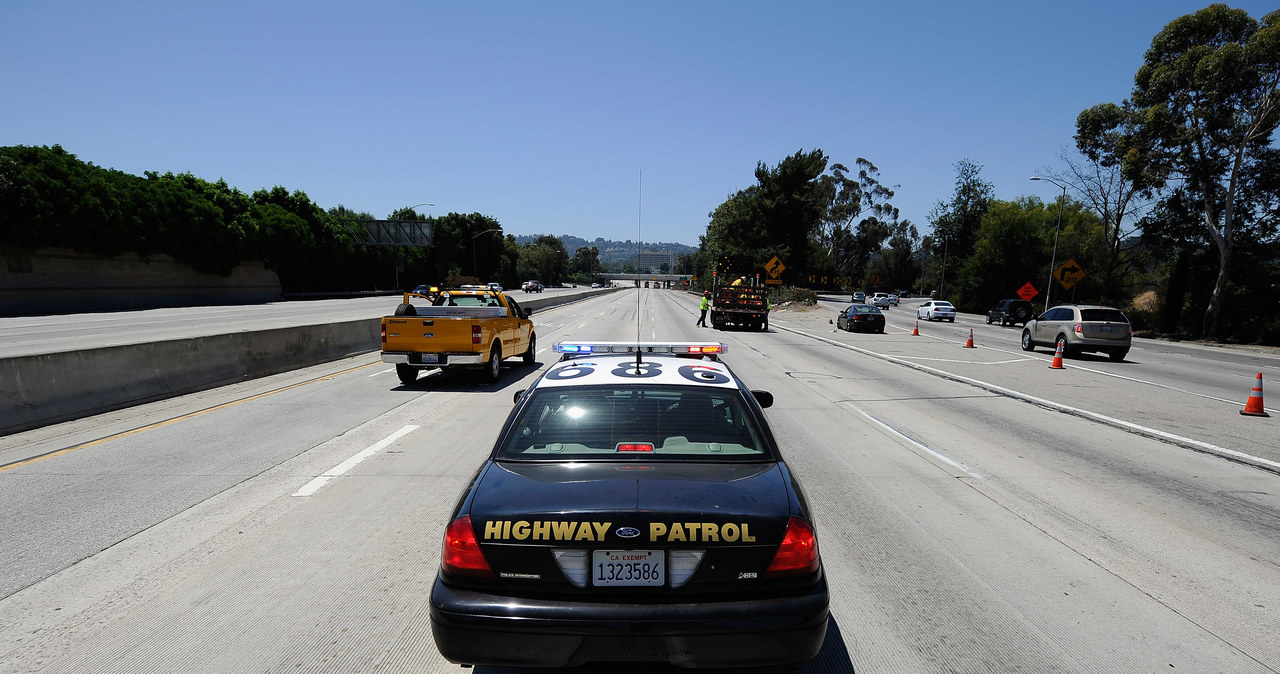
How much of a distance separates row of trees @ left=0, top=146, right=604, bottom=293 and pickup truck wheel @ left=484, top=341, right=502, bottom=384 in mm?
34504

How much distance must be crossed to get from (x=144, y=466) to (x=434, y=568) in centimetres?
463

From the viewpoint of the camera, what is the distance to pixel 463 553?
117 inches

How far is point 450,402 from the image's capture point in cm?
1173

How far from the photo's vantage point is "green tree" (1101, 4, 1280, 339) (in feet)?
99.0

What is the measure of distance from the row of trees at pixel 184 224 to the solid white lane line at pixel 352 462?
124ft

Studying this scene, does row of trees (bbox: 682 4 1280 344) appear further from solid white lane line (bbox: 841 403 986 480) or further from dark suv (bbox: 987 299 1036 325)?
solid white lane line (bbox: 841 403 986 480)

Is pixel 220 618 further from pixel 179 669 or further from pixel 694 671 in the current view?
pixel 694 671

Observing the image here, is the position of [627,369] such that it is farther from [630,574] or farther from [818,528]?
[818,528]

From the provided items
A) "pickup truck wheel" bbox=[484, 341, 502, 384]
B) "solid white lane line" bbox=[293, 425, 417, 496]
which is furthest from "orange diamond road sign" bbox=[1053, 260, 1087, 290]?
"solid white lane line" bbox=[293, 425, 417, 496]

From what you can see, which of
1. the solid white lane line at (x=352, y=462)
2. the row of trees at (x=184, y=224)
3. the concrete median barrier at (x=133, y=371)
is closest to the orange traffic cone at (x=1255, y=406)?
the solid white lane line at (x=352, y=462)

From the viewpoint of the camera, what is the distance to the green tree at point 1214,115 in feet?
99.0

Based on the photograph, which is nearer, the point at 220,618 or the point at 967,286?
the point at 220,618

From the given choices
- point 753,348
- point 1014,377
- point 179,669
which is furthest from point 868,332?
point 179,669

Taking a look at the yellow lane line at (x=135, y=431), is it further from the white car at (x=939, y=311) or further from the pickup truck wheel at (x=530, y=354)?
the white car at (x=939, y=311)
